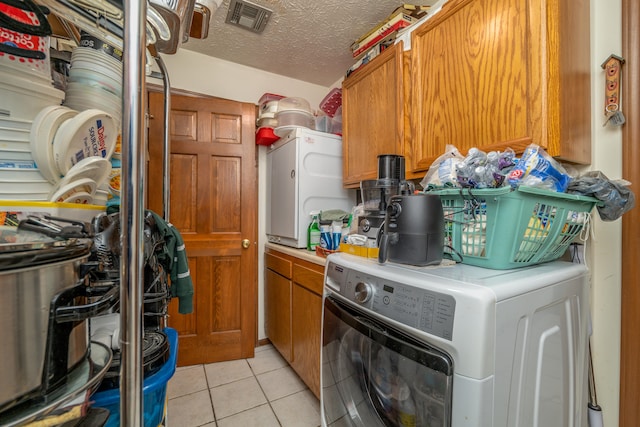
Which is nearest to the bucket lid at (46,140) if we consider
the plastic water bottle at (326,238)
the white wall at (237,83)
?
the plastic water bottle at (326,238)

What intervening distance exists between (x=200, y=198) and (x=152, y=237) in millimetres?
1261

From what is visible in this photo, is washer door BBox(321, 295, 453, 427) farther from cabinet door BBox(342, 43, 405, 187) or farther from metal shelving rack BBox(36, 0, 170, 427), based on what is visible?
cabinet door BBox(342, 43, 405, 187)

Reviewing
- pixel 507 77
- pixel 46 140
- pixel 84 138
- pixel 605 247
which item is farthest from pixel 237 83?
pixel 605 247

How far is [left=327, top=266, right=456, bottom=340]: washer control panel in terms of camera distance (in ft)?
1.91

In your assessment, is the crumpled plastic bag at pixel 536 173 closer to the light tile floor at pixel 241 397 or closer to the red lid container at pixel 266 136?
the light tile floor at pixel 241 397

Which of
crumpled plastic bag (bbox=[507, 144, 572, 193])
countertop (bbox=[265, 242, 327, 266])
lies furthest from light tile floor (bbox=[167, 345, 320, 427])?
crumpled plastic bag (bbox=[507, 144, 572, 193])

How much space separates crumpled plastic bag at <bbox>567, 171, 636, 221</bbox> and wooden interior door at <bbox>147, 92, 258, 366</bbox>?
1934mm

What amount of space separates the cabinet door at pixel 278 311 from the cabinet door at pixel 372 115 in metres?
0.90

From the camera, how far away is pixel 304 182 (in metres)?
1.80

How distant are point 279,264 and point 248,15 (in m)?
1.69

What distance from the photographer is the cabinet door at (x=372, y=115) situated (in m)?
1.38

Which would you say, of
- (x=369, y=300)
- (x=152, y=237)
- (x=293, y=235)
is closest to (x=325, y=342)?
(x=369, y=300)

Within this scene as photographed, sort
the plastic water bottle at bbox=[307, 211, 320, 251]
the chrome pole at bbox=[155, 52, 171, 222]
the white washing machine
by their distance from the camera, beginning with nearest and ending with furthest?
the white washing machine → the chrome pole at bbox=[155, 52, 171, 222] → the plastic water bottle at bbox=[307, 211, 320, 251]

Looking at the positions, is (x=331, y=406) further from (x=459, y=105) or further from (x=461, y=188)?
(x=459, y=105)
